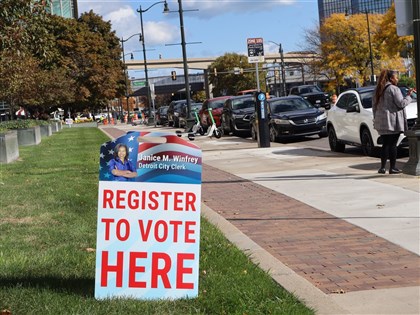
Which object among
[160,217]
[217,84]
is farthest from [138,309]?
[217,84]

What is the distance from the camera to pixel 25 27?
477 inches

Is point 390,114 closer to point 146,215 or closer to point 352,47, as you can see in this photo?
point 146,215

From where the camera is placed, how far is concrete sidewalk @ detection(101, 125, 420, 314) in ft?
16.7

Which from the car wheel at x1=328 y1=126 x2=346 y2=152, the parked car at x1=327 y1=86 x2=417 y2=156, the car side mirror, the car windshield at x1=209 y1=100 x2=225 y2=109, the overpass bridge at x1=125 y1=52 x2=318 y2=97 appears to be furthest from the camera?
the overpass bridge at x1=125 y1=52 x2=318 y2=97

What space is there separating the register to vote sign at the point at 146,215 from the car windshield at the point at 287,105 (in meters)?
18.4

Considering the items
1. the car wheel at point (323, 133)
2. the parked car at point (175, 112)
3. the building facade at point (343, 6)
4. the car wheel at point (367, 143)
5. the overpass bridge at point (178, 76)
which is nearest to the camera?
the car wheel at point (367, 143)

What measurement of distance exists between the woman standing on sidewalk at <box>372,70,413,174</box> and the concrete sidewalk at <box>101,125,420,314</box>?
48 cm

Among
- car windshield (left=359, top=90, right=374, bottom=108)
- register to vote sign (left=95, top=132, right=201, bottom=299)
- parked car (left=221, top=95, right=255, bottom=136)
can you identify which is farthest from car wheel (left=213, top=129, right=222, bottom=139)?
register to vote sign (left=95, top=132, right=201, bottom=299)

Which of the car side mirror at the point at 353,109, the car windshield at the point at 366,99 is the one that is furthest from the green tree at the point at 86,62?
the car side mirror at the point at 353,109

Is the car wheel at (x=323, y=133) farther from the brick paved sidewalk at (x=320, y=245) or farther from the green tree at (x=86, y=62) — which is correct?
the green tree at (x=86, y=62)

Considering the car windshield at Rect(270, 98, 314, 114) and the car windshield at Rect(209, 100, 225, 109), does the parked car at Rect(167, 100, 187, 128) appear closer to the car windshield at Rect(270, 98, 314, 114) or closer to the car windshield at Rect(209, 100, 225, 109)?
the car windshield at Rect(209, 100, 225, 109)

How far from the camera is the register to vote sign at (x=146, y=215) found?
4.59m

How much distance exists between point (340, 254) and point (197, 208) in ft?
7.31

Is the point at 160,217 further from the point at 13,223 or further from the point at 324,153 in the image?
the point at 324,153
